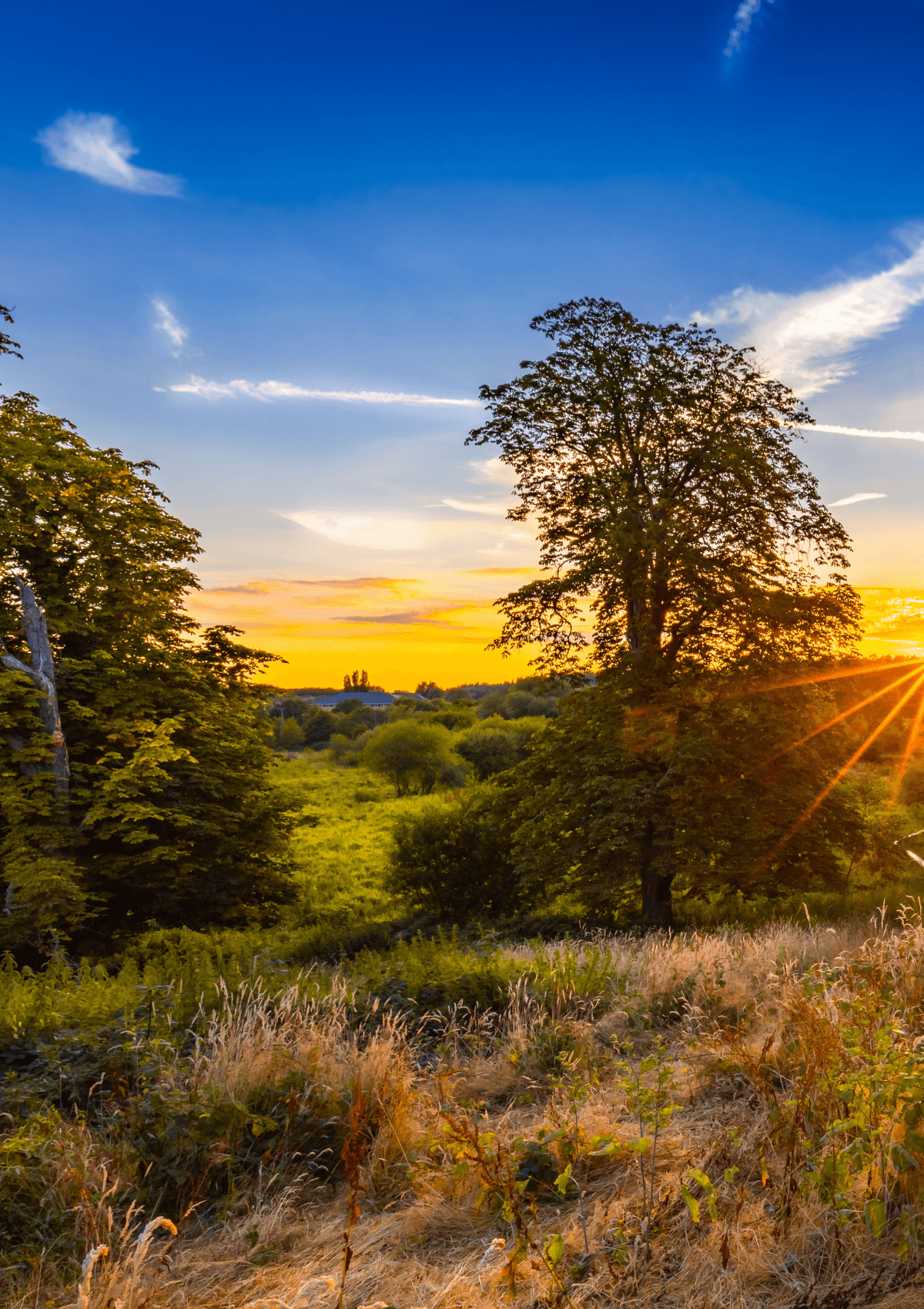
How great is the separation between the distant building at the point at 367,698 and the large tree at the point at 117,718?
4274 inches

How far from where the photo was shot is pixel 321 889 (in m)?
36.7

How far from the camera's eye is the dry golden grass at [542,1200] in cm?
310

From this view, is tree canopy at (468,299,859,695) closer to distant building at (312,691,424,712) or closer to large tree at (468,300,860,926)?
large tree at (468,300,860,926)

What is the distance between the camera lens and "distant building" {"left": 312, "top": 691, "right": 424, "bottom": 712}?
5468 inches

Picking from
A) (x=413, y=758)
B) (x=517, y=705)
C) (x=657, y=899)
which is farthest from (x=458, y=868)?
(x=517, y=705)

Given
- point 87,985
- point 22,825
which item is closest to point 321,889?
point 22,825

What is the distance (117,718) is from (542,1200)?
18.0 m

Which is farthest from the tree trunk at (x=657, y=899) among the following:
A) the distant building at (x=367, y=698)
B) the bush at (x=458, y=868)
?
the distant building at (x=367, y=698)

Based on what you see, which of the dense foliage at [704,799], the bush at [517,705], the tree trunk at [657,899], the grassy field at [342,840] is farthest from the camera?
the bush at [517,705]

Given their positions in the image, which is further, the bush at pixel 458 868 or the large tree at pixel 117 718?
the bush at pixel 458 868

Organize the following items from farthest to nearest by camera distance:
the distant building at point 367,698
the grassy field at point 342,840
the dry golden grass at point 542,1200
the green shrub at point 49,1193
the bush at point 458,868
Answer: the distant building at point 367,698, the grassy field at point 342,840, the bush at point 458,868, the green shrub at point 49,1193, the dry golden grass at point 542,1200

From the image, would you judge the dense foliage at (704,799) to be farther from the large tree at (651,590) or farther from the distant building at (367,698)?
the distant building at (367,698)

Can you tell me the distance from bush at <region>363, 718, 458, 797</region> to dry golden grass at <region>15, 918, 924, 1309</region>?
66201 mm

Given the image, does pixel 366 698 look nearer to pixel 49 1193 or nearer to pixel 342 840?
pixel 342 840
